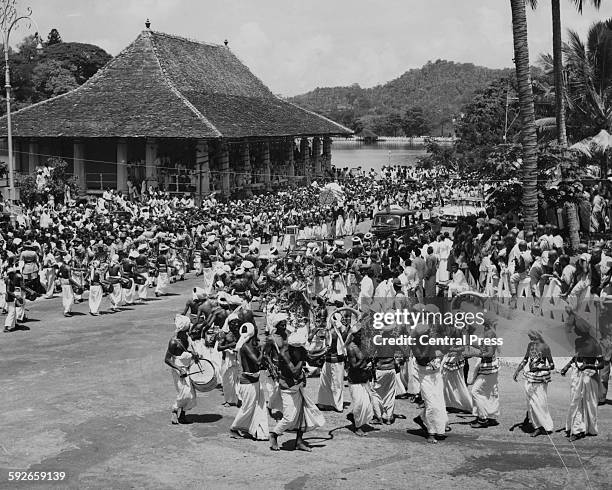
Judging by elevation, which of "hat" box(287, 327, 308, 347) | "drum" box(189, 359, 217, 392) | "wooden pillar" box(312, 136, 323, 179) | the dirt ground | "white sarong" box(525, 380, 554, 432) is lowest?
the dirt ground

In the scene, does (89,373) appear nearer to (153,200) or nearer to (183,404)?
(183,404)

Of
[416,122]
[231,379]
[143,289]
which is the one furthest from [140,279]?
[416,122]

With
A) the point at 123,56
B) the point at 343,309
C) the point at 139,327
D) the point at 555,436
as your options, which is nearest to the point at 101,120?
the point at 123,56

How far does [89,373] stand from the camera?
13406 millimetres

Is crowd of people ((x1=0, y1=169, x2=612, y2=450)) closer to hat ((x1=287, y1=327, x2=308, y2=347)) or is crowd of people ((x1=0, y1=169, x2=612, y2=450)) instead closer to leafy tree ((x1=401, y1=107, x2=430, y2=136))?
hat ((x1=287, y1=327, x2=308, y2=347))

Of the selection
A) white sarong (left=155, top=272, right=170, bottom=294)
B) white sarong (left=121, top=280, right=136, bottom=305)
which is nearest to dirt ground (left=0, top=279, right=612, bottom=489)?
white sarong (left=121, top=280, right=136, bottom=305)

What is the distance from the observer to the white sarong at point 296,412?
32.7 ft

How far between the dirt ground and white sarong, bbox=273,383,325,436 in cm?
25

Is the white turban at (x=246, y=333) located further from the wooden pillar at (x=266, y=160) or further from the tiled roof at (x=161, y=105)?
the wooden pillar at (x=266, y=160)

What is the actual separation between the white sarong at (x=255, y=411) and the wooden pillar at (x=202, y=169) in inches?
1166

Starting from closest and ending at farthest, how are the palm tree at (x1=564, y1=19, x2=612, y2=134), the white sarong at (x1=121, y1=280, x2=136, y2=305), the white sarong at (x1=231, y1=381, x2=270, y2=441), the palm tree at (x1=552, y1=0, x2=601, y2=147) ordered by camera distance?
1. the white sarong at (x1=231, y1=381, x2=270, y2=441)
2. the white sarong at (x1=121, y1=280, x2=136, y2=305)
3. the palm tree at (x1=552, y1=0, x2=601, y2=147)
4. the palm tree at (x1=564, y1=19, x2=612, y2=134)

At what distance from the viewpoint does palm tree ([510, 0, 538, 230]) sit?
63.7ft

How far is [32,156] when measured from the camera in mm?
42156

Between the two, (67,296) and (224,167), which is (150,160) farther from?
(67,296)
